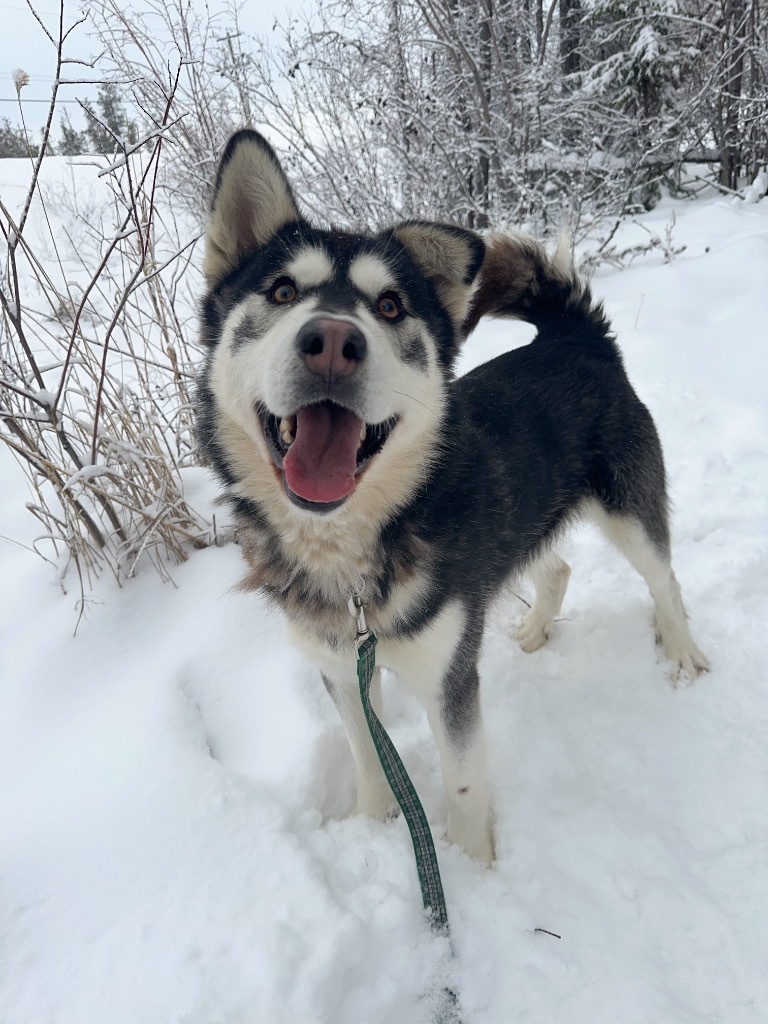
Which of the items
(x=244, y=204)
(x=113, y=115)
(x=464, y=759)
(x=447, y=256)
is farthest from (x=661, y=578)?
(x=113, y=115)

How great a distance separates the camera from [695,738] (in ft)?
7.19

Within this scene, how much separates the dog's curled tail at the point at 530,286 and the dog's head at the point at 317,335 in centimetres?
52

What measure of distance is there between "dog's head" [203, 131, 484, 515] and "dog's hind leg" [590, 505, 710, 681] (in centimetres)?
106

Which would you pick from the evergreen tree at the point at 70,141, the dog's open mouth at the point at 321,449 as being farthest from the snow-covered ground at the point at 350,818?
the evergreen tree at the point at 70,141

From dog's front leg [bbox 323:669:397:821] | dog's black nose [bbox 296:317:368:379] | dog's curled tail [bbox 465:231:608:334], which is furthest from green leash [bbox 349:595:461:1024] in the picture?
dog's curled tail [bbox 465:231:608:334]

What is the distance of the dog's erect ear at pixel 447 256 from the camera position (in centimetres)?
180

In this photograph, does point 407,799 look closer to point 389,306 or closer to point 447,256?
point 389,306

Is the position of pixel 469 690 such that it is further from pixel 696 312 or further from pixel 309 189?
pixel 309 189

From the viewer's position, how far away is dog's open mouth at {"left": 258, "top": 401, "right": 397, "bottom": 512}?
1.43 m

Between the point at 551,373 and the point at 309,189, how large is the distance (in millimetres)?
5117

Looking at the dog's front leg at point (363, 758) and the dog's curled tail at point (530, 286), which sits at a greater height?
the dog's curled tail at point (530, 286)

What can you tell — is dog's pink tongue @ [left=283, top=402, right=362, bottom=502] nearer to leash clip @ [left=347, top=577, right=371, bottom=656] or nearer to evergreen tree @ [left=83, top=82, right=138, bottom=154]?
leash clip @ [left=347, top=577, right=371, bottom=656]

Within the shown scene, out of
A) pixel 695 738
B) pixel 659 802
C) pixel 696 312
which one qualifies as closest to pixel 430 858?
pixel 659 802

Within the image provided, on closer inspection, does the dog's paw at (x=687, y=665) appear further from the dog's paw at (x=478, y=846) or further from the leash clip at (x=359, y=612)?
the leash clip at (x=359, y=612)
